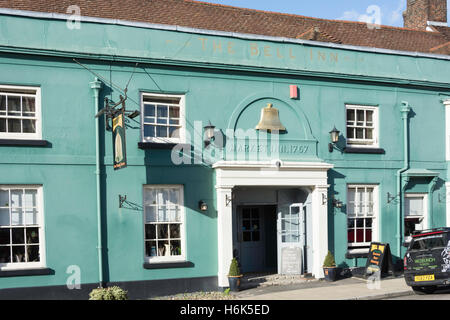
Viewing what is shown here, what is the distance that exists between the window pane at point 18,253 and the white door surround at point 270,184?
4961 millimetres

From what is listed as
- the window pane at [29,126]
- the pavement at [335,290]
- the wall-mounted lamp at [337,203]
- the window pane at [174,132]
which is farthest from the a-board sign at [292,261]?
the window pane at [29,126]

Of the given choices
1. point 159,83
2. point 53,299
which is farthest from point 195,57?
point 53,299

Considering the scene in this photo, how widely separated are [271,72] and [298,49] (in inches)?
47.2

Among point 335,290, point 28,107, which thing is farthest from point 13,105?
point 335,290

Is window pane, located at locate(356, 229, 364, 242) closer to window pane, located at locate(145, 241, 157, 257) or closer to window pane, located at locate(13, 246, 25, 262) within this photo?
window pane, located at locate(145, 241, 157, 257)

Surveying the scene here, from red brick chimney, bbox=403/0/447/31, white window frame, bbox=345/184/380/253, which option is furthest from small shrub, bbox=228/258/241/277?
red brick chimney, bbox=403/0/447/31

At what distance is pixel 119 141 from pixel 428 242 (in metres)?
7.75

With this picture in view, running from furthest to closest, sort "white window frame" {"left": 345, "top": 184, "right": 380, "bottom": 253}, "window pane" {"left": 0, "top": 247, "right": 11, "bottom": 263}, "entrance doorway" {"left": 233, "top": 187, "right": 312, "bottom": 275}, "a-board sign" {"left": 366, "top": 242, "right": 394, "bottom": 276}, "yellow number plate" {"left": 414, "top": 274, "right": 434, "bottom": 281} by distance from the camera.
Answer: "white window frame" {"left": 345, "top": 184, "right": 380, "bottom": 253} < "entrance doorway" {"left": 233, "top": 187, "right": 312, "bottom": 275} < "a-board sign" {"left": 366, "top": 242, "right": 394, "bottom": 276} < "window pane" {"left": 0, "top": 247, "right": 11, "bottom": 263} < "yellow number plate" {"left": 414, "top": 274, "right": 434, "bottom": 281}

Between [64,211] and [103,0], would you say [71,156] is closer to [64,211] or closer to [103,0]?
[64,211]

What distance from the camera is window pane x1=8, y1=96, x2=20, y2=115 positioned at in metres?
12.8

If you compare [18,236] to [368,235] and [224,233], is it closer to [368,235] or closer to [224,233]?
[224,233]

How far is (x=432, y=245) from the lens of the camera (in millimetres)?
12500

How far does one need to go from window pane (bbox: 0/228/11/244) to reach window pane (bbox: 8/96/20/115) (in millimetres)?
2830

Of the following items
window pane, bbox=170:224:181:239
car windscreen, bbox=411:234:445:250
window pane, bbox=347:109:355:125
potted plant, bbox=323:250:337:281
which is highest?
window pane, bbox=347:109:355:125
